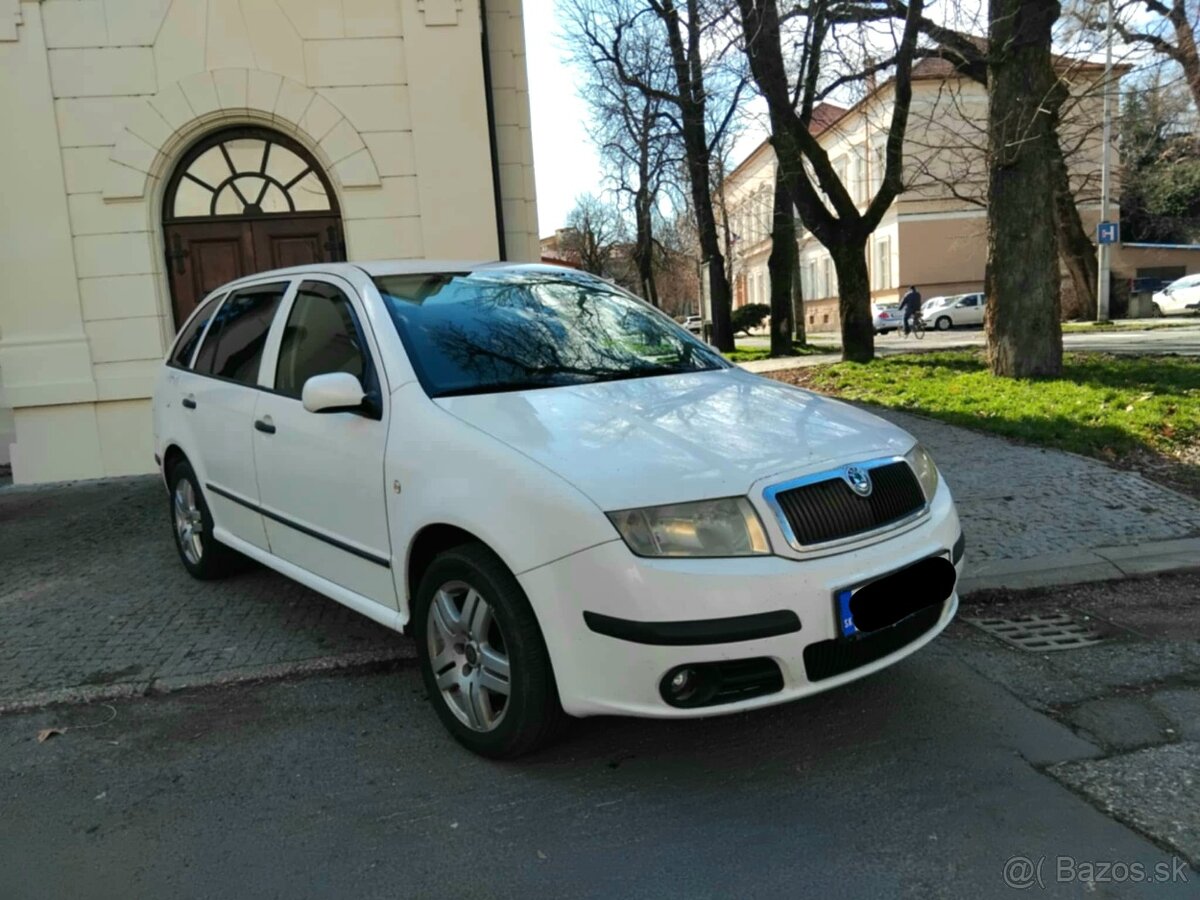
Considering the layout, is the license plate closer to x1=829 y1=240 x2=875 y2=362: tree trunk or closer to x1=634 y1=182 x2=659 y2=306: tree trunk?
x1=829 y1=240 x2=875 y2=362: tree trunk

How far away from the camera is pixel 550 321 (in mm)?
4031

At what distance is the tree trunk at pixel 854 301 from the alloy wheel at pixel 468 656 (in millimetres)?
14325

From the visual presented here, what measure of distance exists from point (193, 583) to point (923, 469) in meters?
4.33

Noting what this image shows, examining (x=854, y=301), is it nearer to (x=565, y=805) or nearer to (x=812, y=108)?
(x=812, y=108)

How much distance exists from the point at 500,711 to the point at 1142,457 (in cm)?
644

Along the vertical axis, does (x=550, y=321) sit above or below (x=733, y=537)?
above

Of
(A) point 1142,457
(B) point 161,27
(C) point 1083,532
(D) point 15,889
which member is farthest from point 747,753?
(B) point 161,27

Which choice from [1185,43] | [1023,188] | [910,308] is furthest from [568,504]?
[910,308]

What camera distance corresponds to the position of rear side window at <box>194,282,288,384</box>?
4.52 m

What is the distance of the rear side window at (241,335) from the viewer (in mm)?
4520

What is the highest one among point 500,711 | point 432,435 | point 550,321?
point 550,321

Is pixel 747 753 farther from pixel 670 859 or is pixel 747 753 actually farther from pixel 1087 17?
pixel 1087 17

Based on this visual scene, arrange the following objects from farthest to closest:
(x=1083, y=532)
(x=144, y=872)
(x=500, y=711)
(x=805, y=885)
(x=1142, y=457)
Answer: (x=1142, y=457) < (x=1083, y=532) < (x=500, y=711) < (x=144, y=872) < (x=805, y=885)

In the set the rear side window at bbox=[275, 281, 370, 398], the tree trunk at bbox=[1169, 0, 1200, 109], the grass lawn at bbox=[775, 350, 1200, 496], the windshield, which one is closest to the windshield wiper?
the windshield
